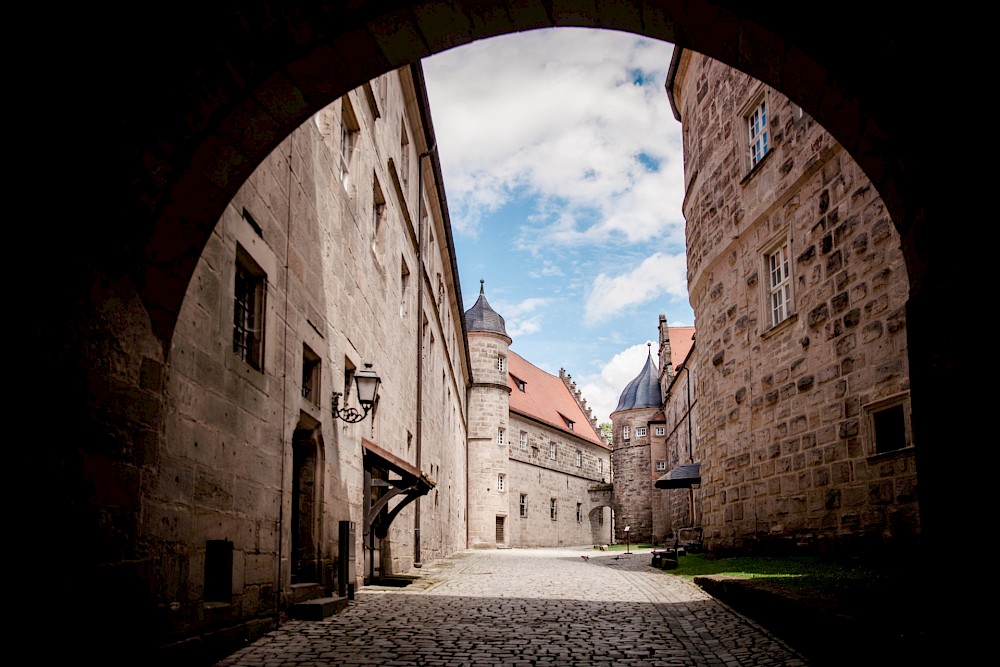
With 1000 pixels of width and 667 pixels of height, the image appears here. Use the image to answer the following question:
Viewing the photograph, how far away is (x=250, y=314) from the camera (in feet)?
24.4

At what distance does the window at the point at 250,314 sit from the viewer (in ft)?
23.6

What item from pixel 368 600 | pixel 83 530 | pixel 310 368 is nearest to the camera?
pixel 83 530

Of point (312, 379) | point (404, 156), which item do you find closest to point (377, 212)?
point (404, 156)

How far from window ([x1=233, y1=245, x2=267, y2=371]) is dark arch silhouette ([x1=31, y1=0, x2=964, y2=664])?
6.74 feet

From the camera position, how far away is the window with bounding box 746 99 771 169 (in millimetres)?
13766

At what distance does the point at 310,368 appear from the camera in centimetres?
954

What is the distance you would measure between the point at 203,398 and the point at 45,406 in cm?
213

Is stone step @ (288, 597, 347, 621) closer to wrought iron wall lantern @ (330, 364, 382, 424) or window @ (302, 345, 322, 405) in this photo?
window @ (302, 345, 322, 405)

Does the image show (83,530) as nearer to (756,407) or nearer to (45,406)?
(45,406)

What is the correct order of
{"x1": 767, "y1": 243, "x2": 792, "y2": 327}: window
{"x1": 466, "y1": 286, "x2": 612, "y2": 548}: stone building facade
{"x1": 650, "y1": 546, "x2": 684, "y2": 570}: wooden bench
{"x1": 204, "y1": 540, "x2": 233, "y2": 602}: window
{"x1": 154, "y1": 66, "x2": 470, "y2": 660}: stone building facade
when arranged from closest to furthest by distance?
{"x1": 154, "y1": 66, "x2": 470, "y2": 660}: stone building facade → {"x1": 204, "y1": 540, "x2": 233, "y2": 602}: window → {"x1": 767, "y1": 243, "x2": 792, "y2": 327}: window → {"x1": 650, "y1": 546, "x2": 684, "y2": 570}: wooden bench → {"x1": 466, "y1": 286, "x2": 612, "y2": 548}: stone building facade

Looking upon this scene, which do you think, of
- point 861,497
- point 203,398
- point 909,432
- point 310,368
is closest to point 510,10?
point 203,398

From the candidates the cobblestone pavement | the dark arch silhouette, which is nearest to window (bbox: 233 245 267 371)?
the dark arch silhouette

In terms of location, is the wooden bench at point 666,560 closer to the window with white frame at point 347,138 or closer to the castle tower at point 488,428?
the window with white frame at point 347,138

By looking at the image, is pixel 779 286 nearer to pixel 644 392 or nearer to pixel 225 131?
pixel 225 131
